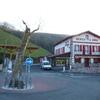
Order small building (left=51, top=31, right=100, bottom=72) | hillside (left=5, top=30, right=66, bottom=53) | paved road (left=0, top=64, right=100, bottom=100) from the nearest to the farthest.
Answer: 1. paved road (left=0, top=64, right=100, bottom=100)
2. small building (left=51, top=31, right=100, bottom=72)
3. hillside (left=5, top=30, right=66, bottom=53)

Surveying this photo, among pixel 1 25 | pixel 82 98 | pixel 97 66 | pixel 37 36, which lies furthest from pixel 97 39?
pixel 1 25

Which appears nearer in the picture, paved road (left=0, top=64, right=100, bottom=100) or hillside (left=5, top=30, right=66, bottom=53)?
paved road (left=0, top=64, right=100, bottom=100)

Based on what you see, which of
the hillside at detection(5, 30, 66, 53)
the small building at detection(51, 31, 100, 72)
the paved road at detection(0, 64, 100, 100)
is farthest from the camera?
the hillside at detection(5, 30, 66, 53)

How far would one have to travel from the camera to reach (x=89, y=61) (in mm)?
62375

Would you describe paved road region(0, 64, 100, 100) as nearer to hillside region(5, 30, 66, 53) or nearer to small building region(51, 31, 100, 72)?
small building region(51, 31, 100, 72)

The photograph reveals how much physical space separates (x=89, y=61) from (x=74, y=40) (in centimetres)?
563

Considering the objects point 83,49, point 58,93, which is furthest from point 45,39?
point 58,93

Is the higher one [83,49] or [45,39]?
[45,39]

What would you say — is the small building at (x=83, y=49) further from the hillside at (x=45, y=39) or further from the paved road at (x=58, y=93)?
the hillside at (x=45, y=39)

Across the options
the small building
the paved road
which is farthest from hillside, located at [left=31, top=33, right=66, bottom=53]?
the paved road

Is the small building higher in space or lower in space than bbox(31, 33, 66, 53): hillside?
lower

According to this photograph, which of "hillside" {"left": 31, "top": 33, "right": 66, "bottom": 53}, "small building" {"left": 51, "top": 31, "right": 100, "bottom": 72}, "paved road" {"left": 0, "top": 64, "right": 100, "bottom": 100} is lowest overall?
"paved road" {"left": 0, "top": 64, "right": 100, "bottom": 100}

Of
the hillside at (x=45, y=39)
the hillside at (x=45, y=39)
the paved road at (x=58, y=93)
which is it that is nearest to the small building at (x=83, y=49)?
the paved road at (x=58, y=93)

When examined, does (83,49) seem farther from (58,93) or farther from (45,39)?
(45,39)
